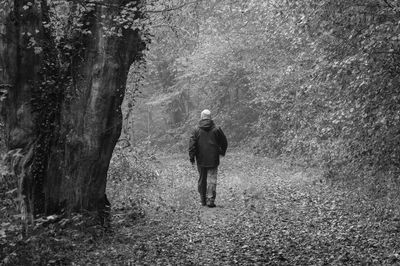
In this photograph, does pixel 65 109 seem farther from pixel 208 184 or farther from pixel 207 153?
pixel 208 184

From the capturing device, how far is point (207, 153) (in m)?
12.2

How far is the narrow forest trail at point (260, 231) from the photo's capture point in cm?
760

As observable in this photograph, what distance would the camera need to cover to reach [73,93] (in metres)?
8.41

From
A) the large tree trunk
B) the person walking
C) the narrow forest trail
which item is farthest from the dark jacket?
the large tree trunk

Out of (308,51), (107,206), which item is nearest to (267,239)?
(107,206)

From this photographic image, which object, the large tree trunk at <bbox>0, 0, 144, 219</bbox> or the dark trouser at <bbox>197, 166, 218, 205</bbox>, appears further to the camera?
the dark trouser at <bbox>197, 166, 218, 205</bbox>

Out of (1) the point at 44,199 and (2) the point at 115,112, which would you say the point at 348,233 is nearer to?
(2) the point at 115,112

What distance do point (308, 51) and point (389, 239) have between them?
144 inches

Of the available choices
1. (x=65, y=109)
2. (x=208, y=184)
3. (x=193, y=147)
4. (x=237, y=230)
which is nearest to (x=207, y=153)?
(x=193, y=147)

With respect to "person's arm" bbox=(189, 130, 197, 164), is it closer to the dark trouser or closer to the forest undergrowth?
the dark trouser

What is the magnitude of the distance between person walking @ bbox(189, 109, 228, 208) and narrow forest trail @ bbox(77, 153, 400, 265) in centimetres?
45

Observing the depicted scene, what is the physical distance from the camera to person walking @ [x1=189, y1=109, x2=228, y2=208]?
482 inches

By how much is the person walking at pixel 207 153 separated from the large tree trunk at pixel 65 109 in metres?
3.89

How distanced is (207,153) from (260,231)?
10.3 ft
